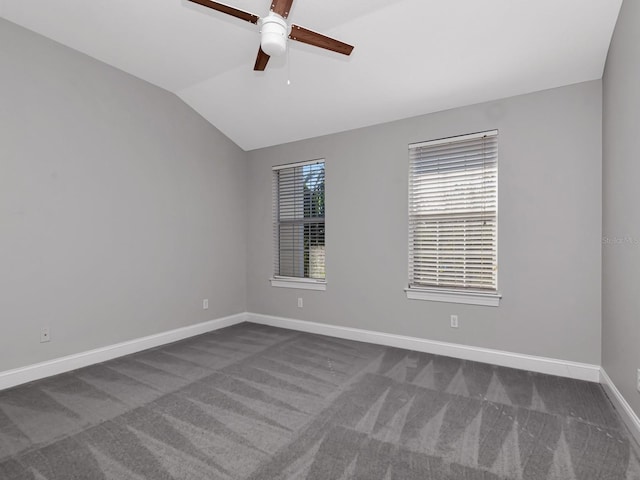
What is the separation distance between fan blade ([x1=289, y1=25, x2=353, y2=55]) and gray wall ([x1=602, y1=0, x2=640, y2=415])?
1655 millimetres

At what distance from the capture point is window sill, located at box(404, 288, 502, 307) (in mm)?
3061

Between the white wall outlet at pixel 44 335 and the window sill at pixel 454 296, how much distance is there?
10.9ft

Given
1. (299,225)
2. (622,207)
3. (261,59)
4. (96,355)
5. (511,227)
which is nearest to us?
(622,207)

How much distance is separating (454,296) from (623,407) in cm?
139

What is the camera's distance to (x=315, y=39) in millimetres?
2010

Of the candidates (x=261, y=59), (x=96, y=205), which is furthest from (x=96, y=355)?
(x=261, y=59)

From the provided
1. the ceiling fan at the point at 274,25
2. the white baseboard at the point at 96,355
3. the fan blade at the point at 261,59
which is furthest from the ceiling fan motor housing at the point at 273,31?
the white baseboard at the point at 96,355

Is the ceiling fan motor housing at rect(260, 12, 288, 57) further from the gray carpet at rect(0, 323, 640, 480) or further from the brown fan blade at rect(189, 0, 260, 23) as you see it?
the gray carpet at rect(0, 323, 640, 480)

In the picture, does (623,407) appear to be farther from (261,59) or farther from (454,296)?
(261,59)

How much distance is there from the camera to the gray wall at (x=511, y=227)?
271 centimetres

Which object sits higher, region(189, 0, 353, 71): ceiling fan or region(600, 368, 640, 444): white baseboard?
region(189, 0, 353, 71): ceiling fan

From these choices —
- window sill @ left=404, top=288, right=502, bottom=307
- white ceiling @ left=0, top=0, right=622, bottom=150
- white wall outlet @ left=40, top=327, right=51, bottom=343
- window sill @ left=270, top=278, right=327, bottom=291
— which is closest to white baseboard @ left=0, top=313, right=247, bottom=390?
white wall outlet @ left=40, top=327, right=51, bottom=343

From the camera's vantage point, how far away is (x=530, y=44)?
2.48m

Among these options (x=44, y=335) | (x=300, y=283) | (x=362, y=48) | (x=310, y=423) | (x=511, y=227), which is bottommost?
(x=310, y=423)
